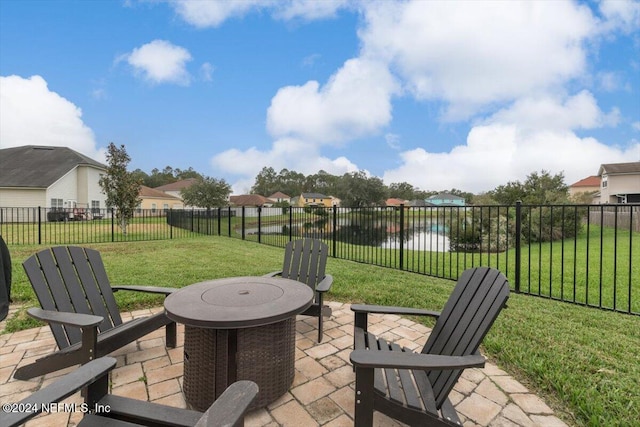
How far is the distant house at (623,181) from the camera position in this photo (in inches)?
1104

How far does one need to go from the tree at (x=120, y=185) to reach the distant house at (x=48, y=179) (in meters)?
7.55

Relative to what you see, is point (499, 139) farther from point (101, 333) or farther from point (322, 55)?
point (101, 333)

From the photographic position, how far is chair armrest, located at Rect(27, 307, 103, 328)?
6.15 ft

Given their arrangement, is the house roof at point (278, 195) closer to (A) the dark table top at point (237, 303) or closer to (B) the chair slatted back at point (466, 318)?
(A) the dark table top at point (237, 303)

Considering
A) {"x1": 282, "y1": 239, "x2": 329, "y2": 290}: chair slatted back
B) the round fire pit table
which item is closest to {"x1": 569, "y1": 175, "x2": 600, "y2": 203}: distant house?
{"x1": 282, "y1": 239, "x2": 329, "y2": 290}: chair slatted back

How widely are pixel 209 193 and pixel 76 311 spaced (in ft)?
108

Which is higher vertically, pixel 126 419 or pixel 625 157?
pixel 625 157

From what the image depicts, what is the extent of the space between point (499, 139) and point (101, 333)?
68.5 feet

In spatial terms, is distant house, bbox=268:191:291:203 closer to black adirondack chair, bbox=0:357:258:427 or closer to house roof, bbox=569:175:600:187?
house roof, bbox=569:175:600:187

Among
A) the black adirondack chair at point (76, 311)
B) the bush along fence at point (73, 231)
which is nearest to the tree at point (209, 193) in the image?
the bush along fence at point (73, 231)

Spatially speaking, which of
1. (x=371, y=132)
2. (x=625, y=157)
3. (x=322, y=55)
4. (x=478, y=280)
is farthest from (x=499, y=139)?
(x=625, y=157)

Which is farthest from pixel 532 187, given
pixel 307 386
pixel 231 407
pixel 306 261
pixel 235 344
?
pixel 231 407

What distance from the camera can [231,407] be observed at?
0.97 metres

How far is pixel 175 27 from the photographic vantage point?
34.3 feet
